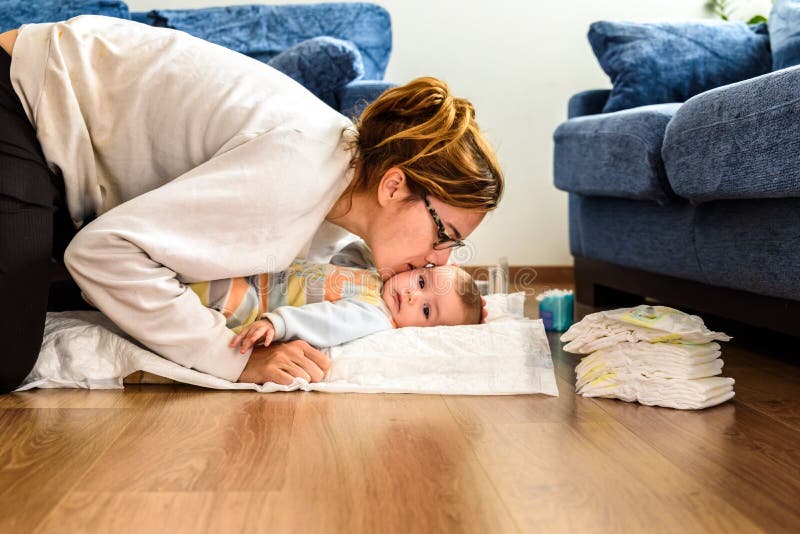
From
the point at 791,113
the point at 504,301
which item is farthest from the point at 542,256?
the point at 791,113

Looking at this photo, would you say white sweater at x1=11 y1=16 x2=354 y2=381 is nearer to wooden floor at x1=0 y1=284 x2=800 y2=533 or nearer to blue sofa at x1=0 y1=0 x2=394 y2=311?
wooden floor at x1=0 y1=284 x2=800 y2=533

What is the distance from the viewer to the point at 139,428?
124 centimetres

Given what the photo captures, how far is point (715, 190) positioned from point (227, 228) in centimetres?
106

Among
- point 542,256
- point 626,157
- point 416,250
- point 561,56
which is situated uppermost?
point 561,56

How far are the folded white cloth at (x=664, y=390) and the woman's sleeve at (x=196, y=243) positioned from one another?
2.09 feet

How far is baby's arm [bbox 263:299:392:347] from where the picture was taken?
162cm

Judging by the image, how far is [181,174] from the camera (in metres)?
→ 1.59

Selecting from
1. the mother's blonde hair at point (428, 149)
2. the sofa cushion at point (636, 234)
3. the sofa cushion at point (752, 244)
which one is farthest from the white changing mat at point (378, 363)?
the sofa cushion at point (636, 234)

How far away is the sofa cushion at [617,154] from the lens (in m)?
2.13

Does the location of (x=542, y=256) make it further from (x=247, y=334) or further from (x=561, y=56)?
(x=247, y=334)

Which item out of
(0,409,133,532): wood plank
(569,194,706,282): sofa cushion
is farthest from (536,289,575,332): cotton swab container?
(0,409,133,532): wood plank

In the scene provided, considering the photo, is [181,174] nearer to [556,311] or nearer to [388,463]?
[388,463]

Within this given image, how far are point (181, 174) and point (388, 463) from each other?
78cm

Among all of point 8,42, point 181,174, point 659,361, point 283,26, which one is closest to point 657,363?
point 659,361
